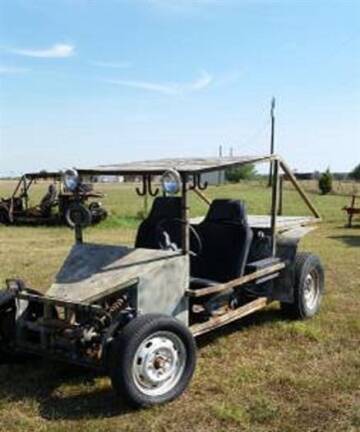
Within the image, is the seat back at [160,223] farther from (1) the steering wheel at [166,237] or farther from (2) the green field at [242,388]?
(2) the green field at [242,388]

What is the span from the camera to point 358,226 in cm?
1888

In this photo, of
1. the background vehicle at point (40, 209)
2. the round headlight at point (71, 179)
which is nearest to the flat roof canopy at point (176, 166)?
the round headlight at point (71, 179)

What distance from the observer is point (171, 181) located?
5.00 meters

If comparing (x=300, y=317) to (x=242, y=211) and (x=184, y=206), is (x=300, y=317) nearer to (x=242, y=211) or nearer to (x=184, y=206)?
(x=242, y=211)

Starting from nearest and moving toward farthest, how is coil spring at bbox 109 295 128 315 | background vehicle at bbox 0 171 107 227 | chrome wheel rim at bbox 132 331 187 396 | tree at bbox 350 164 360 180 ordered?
chrome wheel rim at bbox 132 331 187 396
coil spring at bbox 109 295 128 315
background vehicle at bbox 0 171 107 227
tree at bbox 350 164 360 180

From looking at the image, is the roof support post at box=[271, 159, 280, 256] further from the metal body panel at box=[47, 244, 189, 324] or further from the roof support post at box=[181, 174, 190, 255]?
the metal body panel at box=[47, 244, 189, 324]

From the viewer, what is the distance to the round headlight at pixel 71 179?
5.52 metres

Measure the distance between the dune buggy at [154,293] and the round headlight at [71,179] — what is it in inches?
10.9

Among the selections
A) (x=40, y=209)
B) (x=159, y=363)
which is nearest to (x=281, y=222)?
(x=159, y=363)

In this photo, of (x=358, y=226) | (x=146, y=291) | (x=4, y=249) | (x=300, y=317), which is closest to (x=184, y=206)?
(x=146, y=291)

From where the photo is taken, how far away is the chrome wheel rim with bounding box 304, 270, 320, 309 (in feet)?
23.9

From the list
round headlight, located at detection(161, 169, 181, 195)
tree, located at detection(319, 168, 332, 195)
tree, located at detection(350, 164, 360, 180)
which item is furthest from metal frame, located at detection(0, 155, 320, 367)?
tree, located at detection(350, 164, 360, 180)

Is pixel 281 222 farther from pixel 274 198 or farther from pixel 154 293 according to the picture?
pixel 154 293

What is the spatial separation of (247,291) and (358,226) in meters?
13.0
